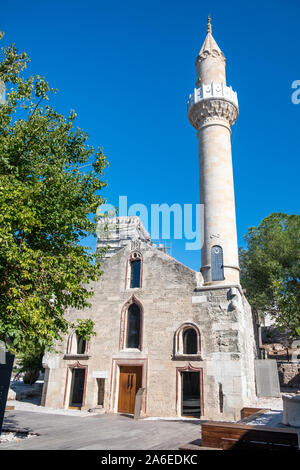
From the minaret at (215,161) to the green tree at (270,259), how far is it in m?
13.7

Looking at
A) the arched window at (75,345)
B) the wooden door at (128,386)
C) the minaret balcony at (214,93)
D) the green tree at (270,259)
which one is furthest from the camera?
the green tree at (270,259)

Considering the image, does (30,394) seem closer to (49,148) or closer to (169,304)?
(169,304)

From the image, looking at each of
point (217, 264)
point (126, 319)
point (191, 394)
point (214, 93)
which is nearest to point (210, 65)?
point (214, 93)

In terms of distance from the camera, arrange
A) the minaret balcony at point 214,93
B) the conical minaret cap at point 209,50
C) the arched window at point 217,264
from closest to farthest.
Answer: the arched window at point 217,264 → the minaret balcony at point 214,93 → the conical minaret cap at point 209,50

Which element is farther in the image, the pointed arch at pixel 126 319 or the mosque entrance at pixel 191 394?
the pointed arch at pixel 126 319

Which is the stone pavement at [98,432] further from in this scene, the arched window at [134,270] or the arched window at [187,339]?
the arched window at [134,270]

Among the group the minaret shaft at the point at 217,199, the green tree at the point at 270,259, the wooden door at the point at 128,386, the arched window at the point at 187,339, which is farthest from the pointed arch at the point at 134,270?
the green tree at the point at 270,259

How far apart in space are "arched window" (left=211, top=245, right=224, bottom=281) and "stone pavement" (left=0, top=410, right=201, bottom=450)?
7.84 meters

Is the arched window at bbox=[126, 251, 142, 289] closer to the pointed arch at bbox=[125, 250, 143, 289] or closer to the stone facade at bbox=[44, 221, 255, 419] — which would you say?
the pointed arch at bbox=[125, 250, 143, 289]

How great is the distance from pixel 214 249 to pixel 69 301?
11.3m

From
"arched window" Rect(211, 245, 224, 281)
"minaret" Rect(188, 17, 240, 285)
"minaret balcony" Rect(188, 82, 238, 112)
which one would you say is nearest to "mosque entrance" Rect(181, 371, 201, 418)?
"minaret" Rect(188, 17, 240, 285)

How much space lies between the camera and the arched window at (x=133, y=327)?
57.1ft

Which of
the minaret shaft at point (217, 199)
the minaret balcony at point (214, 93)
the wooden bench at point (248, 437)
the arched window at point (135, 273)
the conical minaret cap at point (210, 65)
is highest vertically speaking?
the conical minaret cap at point (210, 65)
